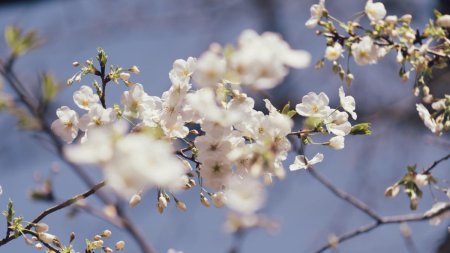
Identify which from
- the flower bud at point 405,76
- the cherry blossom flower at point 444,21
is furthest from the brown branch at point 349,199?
the cherry blossom flower at point 444,21

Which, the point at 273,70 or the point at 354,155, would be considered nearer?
the point at 273,70

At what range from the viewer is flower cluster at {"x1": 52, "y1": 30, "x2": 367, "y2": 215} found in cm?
61

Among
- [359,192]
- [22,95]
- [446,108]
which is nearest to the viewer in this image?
[446,108]

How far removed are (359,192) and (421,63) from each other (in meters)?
2.28

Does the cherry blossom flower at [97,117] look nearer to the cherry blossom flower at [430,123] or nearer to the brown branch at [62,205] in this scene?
the brown branch at [62,205]

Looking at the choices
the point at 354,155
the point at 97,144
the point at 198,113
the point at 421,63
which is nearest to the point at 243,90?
the point at 198,113

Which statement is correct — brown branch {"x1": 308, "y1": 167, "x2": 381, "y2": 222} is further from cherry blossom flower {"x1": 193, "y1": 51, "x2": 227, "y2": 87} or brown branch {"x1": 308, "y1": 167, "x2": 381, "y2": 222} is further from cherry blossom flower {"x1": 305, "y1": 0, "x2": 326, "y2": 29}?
cherry blossom flower {"x1": 193, "y1": 51, "x2": 227, "y2": 87}

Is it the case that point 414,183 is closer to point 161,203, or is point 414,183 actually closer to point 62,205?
point 161,203

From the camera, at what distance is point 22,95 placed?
131 cm

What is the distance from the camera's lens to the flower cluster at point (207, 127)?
0.61m

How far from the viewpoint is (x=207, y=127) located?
0.97 m

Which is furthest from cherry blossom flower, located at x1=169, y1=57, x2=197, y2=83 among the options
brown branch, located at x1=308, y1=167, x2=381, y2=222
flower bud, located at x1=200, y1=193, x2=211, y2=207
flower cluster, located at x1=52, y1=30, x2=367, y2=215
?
brown branch, located at x1=308, y1=167, x2=381, y2=222

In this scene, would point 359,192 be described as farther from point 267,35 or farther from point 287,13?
point 267,35

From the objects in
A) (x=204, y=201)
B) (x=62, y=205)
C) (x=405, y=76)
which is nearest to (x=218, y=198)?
(x=204, y=201)
